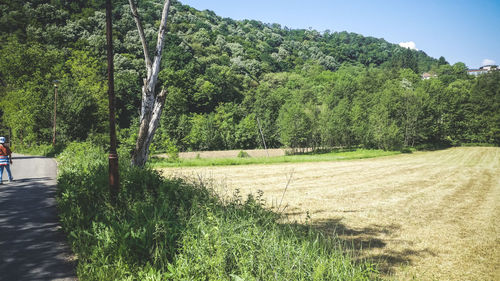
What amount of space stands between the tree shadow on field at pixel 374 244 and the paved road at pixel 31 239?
5.13m

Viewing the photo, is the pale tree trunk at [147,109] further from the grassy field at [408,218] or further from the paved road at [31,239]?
the paved road at [31,239]

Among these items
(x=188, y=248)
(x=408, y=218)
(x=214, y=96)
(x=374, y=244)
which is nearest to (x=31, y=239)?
(x=188, y=248)

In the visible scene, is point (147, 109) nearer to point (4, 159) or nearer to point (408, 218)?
point (4, 159)

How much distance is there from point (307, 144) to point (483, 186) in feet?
127

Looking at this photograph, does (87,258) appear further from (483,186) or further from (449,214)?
(483,186)

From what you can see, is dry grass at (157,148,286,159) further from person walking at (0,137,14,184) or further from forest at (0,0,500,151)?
person walking at (0,137,14,184)

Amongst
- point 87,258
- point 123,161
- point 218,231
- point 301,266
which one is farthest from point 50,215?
point 301,266

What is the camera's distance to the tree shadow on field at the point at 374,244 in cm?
622

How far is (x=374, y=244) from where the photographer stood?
298 inches

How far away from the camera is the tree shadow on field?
6224 millimetres

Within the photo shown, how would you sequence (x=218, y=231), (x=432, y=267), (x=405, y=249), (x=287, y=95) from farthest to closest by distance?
(x=287, y=95) → (x=405, y=249) → (x=432, y=267) → (x=218, y=231)

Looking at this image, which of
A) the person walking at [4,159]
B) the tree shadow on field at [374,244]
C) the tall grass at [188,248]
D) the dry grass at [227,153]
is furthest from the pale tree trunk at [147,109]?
the dry grass at [227,153]

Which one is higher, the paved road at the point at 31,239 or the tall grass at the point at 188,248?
the tall grass at the point at 188,248

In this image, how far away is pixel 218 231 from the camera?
3.94m
